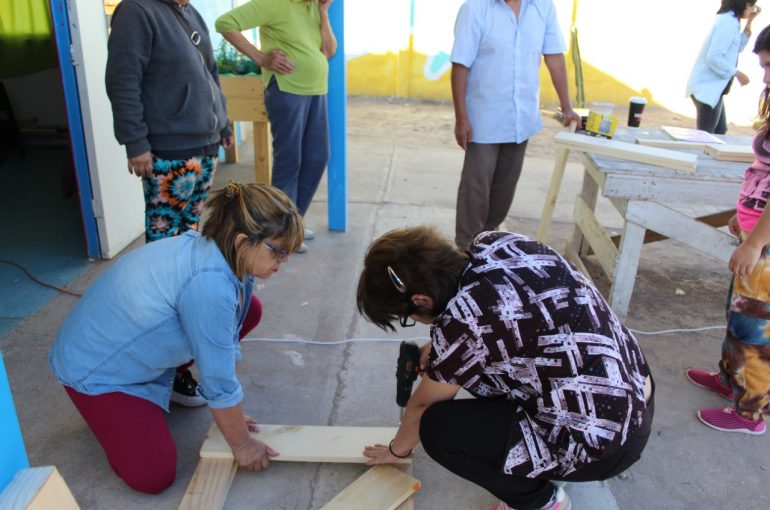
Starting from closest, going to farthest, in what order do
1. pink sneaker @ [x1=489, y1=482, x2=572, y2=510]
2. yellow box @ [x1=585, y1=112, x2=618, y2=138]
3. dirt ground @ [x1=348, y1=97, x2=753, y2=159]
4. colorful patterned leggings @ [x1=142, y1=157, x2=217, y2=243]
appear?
pink sneaker @ [x1=489, y1=482, x2=572, y2=510] → colorful patterned leggings @ [x1=142, y1=157, x2=217, y2=243] → yellow box @ [x1=585, y1=112, x2=618, y2=138] → dirt ground @ [x1=348, y1=97, x2=753, y2=159]

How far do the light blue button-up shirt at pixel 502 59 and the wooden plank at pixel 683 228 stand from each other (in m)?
0.89

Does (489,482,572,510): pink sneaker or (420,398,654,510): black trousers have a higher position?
(420,398,654,510): black trousers

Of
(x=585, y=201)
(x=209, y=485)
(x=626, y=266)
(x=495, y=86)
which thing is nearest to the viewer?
(x=209, y=485)

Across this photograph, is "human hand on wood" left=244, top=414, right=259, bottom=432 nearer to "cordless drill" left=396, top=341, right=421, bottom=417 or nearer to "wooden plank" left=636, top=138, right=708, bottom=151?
"cordless drill" left=396, top=341, right=421, bottom=417

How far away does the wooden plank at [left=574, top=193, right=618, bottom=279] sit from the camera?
3.17m

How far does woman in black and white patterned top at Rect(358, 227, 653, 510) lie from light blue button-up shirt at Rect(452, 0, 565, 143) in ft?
6.26

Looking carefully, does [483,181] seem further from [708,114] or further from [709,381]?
[708,114]

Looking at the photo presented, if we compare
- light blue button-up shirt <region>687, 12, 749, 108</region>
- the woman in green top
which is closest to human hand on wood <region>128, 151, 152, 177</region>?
the woman in green top

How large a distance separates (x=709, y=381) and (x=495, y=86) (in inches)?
72.4

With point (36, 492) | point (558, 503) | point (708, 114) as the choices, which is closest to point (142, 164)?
point (36, 492)

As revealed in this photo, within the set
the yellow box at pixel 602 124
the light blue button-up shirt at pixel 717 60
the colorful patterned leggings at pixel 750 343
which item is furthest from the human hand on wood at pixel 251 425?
the light blue button-up shirt at pixel 717 60

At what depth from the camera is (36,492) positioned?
128 cm

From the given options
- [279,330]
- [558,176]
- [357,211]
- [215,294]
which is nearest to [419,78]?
[357,211]

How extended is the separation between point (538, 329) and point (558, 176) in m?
2.30
